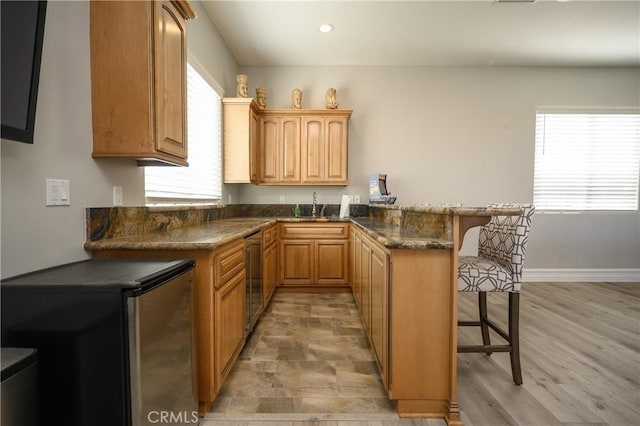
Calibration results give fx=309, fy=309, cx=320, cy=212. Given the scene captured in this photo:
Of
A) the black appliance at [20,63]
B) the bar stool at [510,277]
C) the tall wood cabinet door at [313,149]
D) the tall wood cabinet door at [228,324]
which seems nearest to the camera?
the black appliance at [20,63]

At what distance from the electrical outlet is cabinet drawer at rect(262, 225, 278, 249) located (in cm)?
134

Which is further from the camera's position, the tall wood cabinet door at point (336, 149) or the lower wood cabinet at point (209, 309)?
the tall wood cabinet door at point (336, 149)

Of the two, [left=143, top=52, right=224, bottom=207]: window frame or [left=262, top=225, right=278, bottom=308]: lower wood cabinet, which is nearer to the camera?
[left=143, top=52, right=224, bottom=207]: window frame

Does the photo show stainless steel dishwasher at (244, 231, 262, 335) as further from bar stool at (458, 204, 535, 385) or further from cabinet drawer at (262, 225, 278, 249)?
bar stool at (458, 204, 535, 385)

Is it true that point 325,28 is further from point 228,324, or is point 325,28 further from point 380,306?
point 228,324

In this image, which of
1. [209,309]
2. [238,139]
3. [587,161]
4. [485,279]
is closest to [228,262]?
[209,309]

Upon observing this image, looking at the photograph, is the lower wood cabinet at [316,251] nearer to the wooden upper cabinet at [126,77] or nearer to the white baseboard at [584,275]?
Answer: the wooden upper cabinet at [126,77]

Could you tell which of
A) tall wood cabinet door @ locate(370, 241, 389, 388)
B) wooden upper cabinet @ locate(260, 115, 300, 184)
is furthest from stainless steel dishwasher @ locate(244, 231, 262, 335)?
wooden upper cabinet @ locate(260, 115, 300, 184)

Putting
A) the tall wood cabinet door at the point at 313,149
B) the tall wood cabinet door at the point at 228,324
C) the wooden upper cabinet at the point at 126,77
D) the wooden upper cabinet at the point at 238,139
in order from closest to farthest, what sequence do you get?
1. the wooden upper cabinet at the point at 126,77
2. the tall wood cabinet door at the point at 228,324
3. the wooden upper cabinet at the point at 238,139
4. the tall wood cabinet door at the point at 313,149

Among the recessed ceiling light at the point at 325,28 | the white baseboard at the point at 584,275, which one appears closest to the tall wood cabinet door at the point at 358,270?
the recessed ceiling light at the point at 325,28

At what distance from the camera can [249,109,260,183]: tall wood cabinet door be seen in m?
3.75

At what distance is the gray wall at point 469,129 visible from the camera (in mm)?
4359

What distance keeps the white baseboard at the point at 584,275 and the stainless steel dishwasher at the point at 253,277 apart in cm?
380

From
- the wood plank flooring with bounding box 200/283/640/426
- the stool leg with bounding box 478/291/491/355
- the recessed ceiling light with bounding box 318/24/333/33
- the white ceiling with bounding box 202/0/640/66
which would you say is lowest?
the wood plank flooring with bounding box 200/283/640/426
